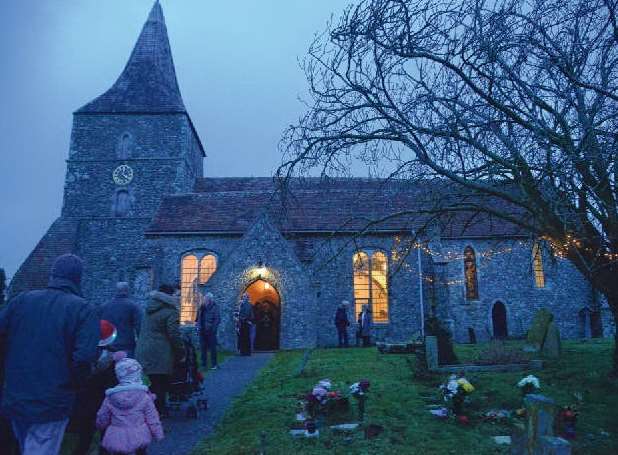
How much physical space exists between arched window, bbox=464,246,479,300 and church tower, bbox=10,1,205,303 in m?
16.5

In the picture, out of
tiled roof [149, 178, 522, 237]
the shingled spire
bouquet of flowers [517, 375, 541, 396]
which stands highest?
the shingled spire

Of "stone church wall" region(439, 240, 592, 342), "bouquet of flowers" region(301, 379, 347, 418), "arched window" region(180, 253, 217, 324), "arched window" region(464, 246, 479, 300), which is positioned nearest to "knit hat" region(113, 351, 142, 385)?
"bouquet of flowers" region(301, 379, 347, 418)

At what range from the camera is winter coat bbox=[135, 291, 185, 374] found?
279 inches

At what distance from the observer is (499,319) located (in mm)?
23891

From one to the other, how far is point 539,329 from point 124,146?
24.7 meters

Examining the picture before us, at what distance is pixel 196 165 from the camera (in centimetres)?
3331

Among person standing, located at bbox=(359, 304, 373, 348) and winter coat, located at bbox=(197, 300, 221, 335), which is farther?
person standing, located at bbox=(359, 304, 373, 348)

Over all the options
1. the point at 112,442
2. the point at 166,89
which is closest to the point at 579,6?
the point at 112,442

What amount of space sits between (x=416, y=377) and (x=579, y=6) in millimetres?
7674

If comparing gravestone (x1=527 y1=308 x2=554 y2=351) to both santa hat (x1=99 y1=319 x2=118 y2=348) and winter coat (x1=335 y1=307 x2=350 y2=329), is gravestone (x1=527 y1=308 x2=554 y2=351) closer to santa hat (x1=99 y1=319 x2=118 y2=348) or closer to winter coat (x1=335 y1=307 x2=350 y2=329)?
winter coat (x1=335 y1=307 x2=350 y2=329)

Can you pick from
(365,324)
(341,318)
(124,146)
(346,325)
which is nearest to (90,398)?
(341,318)

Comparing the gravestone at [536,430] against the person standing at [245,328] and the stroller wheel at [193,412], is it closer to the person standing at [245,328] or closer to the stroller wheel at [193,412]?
the stroller wheel at [193,412]

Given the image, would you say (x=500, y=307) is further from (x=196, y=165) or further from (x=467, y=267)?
(x=196, y=165)

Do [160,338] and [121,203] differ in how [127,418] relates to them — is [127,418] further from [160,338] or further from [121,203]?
[121,203]
